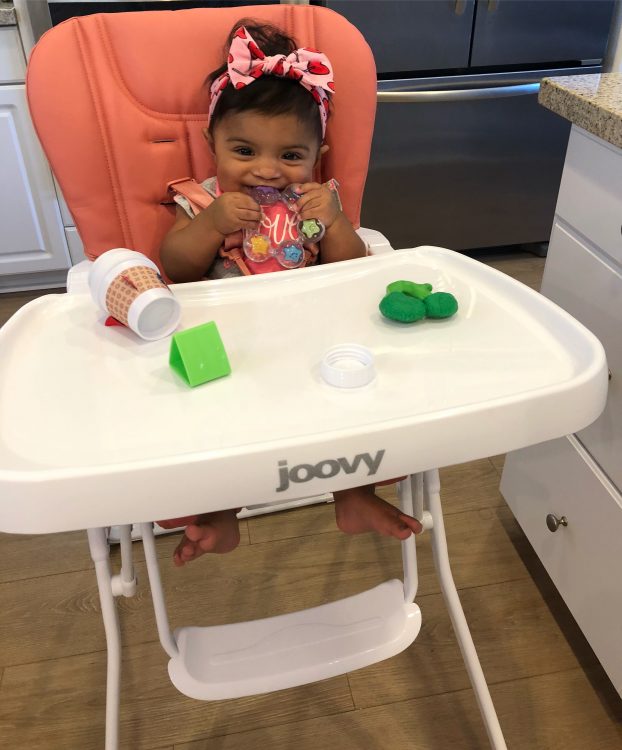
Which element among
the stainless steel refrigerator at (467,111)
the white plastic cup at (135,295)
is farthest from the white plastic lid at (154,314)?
the stainless steel refrigerator at (467,111)

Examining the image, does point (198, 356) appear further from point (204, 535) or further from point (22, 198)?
point (22, 198)

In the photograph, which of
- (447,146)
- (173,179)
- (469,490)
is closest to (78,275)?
(173,179)

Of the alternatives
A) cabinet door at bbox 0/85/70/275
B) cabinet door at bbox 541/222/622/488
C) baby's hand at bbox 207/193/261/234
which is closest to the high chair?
baby's hand at bbox 207/193/261/234

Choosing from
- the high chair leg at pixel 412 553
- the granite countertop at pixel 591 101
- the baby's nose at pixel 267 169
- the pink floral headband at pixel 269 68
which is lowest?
the high chair leg at pixel 412 553

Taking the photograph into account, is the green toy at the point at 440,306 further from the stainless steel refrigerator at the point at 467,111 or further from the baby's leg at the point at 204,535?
the stainless steel refrigerator at the point at 467,111

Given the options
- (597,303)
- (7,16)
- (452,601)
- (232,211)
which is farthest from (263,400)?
(7,16)

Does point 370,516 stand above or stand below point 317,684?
above

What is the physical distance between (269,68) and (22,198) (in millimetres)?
1401

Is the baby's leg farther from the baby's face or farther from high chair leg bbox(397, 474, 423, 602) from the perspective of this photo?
the baby's face

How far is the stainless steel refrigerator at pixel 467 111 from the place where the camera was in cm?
186

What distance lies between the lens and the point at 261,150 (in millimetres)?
894

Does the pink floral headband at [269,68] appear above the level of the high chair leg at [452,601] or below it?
above

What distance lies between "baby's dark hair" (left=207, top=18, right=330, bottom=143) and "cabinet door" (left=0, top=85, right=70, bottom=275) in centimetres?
118

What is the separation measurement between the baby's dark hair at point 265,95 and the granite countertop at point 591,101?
1.14ft
